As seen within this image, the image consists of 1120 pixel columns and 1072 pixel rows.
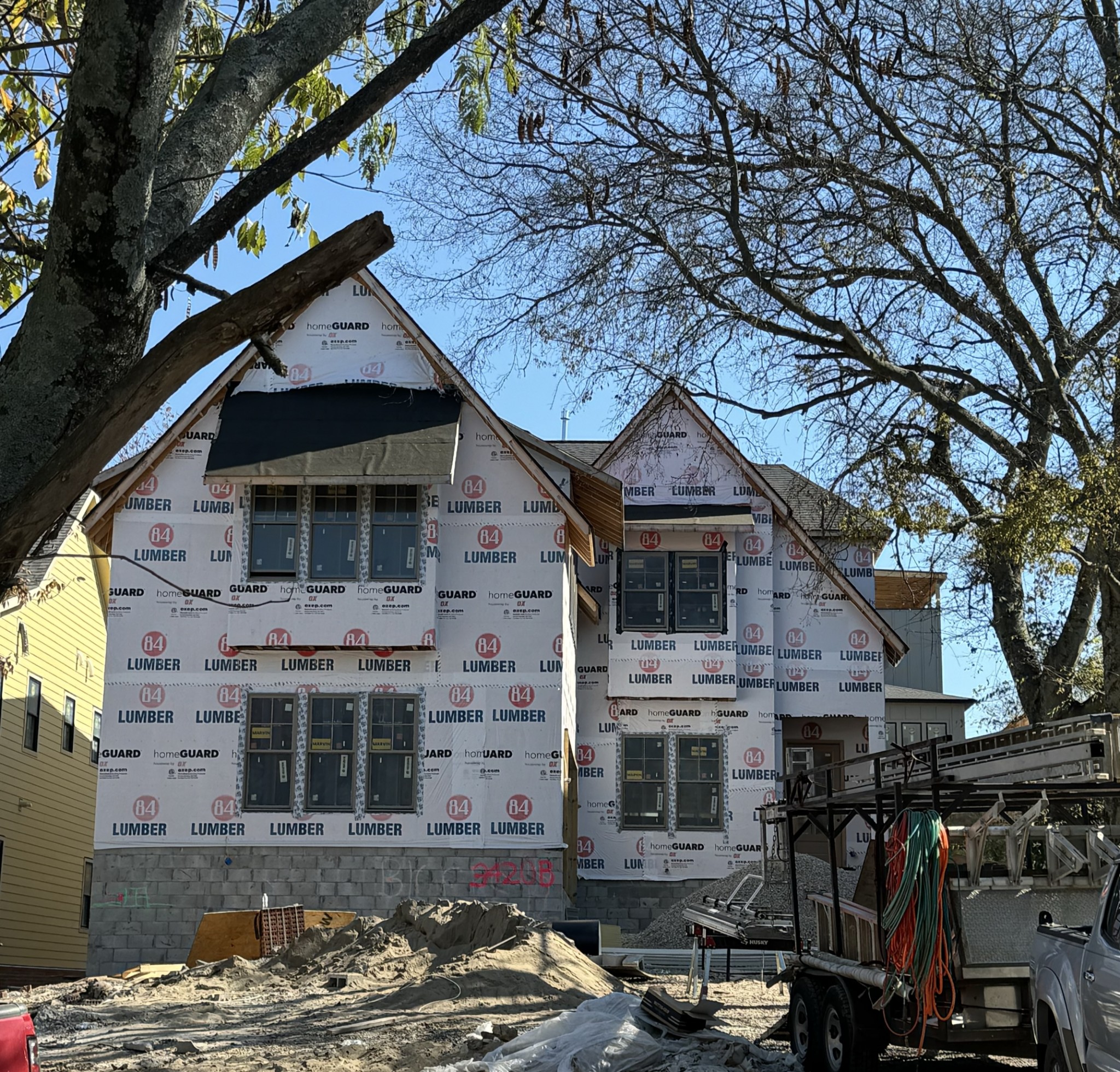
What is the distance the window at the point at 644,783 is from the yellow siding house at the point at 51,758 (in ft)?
35.1

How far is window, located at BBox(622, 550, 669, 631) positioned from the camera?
25109 millimetres

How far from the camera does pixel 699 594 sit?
2519cm

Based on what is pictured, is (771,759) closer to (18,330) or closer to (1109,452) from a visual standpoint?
(1109,452)

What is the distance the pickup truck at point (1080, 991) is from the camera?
680cm

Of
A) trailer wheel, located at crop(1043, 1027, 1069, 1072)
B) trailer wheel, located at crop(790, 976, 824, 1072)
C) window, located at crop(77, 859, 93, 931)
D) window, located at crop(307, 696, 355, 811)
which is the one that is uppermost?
window, located at crop(307, 696, 355, 811)

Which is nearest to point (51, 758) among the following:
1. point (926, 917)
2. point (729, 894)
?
point (729, 894)

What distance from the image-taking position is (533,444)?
887 inches

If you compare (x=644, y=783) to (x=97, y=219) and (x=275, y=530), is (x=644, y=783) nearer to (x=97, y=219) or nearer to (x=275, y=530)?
(x=275, y=530)

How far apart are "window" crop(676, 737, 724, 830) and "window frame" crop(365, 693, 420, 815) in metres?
5.88

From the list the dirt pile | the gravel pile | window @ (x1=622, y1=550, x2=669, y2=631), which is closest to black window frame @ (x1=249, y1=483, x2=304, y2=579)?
the dirt pile

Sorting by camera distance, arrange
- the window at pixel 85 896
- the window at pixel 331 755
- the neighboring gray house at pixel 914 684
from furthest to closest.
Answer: the neighboring gray house at pixel 914 684 → the window at pixel 85 896 → the window at pixel 331 755

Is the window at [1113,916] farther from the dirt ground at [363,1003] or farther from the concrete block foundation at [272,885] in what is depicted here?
the concrete block foundation at [272,885]

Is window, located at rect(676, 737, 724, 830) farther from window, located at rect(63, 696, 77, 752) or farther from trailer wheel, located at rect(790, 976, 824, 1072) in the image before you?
Result: window, located at rect(63, 696, 77, 752)

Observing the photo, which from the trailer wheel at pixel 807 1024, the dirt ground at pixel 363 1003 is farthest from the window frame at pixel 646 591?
the trailer wheel at pixel 807 1024
